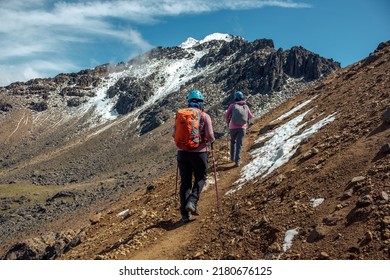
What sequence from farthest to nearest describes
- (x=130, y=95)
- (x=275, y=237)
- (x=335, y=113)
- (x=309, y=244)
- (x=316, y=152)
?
(x=130, y=95)
(x=335, y=113)
(x=316, y=152)
(x=275, y=237)
(x=309, y=244)

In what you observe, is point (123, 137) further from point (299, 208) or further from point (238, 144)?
point (299, 208)

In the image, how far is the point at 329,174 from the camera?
9695 millimetres

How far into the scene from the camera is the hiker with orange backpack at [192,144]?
10438 millimetres

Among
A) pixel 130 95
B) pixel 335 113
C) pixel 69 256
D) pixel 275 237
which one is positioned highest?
pixel 130 95

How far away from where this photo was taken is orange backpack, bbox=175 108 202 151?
1041cm

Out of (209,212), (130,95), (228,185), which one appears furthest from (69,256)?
(130,95)

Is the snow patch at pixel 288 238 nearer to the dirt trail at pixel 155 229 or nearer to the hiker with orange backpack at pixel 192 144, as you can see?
the dirt trail at pixel 155 229

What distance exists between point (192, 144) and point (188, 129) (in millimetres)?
421

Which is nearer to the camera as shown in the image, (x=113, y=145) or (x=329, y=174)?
(x=329, y=174)

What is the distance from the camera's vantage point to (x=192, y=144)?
10453mm

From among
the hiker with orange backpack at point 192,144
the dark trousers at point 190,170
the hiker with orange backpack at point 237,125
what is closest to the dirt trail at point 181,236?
the hiker with orange backpack at point 192,144

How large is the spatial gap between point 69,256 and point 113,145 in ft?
451

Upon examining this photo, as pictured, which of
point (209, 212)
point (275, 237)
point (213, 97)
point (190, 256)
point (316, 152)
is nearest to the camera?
point (275, 237)
